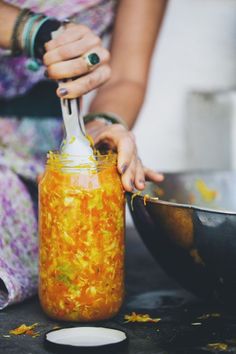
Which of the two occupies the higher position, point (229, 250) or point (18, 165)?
point (18, 165)

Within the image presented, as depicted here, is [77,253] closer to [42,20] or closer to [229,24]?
[42,20]

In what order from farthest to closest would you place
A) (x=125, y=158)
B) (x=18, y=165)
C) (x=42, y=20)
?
(x=18, y=165) < (x=42, y=20) < (x=125, y=158)

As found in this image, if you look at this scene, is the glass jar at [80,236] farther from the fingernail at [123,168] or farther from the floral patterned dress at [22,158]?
the floral patterned dress at [22,158]

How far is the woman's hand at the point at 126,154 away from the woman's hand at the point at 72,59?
0.32 feet

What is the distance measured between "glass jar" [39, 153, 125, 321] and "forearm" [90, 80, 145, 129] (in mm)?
528

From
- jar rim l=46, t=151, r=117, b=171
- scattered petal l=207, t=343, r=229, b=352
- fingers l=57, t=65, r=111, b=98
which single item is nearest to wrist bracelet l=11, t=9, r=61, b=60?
fingers l=57, t=65, r=111, b=98

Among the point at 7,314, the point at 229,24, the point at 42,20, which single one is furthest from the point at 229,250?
the point at 229,24

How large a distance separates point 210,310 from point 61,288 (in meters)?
0.30

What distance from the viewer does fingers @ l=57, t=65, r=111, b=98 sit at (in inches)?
51.5

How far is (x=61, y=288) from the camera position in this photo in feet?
4.08

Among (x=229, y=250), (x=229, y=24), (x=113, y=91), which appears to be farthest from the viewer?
(x=229, y=24)

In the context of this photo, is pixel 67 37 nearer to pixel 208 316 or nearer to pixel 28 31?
pixel 28 31

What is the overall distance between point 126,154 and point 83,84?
0.15 meters

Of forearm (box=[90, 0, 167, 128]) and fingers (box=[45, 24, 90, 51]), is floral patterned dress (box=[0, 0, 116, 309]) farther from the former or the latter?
fingers (box=[45, 24, 90, 51])
